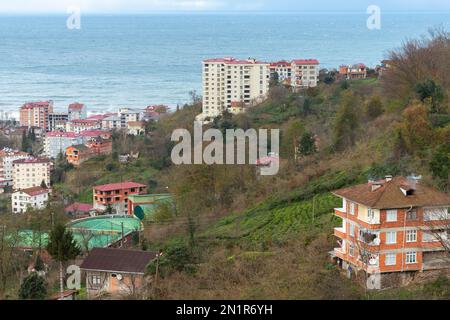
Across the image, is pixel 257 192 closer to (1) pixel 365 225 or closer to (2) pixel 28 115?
(1) pixel 365 225

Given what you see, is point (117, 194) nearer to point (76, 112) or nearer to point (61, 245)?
point (61, 245)

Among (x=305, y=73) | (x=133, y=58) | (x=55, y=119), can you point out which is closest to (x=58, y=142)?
(x=55, y=119)

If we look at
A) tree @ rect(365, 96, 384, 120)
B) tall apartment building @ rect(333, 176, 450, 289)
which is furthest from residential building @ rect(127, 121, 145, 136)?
tall apartment building @ rect(333, 176, 450, 289)

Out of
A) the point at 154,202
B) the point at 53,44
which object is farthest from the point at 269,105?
the point at 53,44

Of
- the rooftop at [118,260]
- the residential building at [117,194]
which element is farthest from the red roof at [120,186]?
the rooftop at [118,260]
